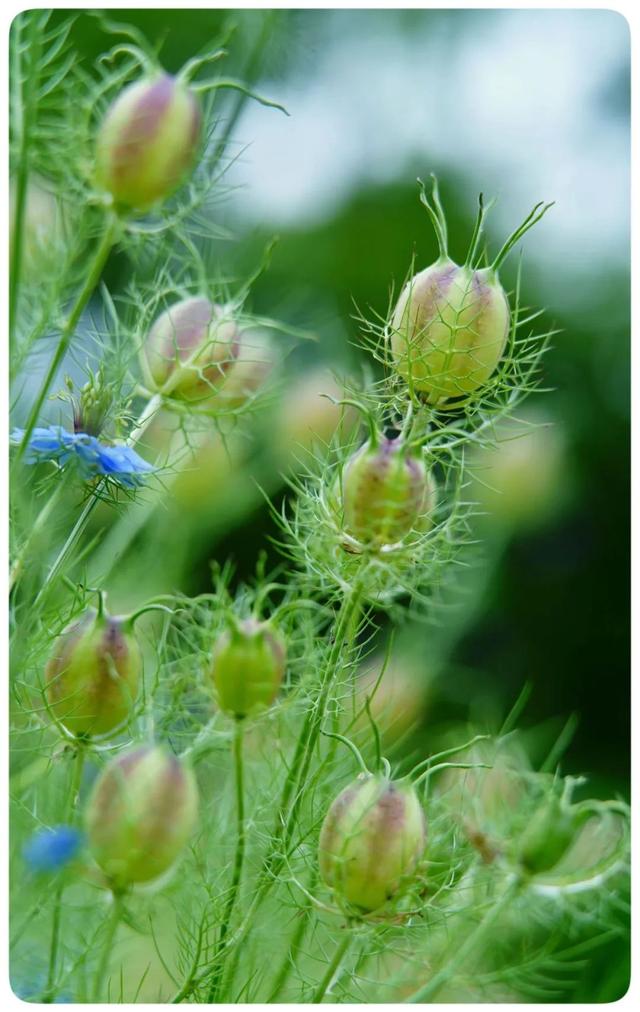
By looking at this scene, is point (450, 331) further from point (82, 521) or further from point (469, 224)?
point (469, 224)

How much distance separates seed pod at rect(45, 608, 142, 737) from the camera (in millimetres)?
566

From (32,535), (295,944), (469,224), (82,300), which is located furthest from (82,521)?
(469,224)

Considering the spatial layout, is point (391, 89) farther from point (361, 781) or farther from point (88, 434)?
point (361, 781)

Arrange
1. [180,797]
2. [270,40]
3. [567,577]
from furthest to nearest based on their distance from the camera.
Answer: [567,577] < [270,40] < [180,797]

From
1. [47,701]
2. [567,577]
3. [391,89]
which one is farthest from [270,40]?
[567,577]

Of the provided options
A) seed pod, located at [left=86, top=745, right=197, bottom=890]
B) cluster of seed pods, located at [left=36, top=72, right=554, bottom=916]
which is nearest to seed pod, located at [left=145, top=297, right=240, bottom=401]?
cluster of seed pods, located at [left=36, top=72, right=554, bottom=916]

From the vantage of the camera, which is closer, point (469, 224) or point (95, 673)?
point (95, 673)

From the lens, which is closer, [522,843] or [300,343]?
[522,843]

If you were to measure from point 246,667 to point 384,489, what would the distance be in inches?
4.0

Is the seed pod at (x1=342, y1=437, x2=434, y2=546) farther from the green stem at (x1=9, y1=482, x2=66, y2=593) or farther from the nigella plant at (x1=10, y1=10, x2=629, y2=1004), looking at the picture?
the green stem at (x1=9, y1=482, x2=66, y2=593)

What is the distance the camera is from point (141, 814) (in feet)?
1.58

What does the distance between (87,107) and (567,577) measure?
830 millimetres

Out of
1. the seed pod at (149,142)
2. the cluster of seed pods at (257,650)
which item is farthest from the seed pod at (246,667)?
the seed pod at (149,142)

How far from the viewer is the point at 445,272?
602 millimetres
